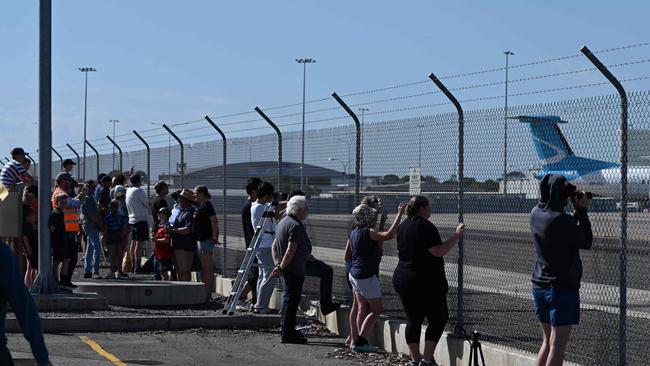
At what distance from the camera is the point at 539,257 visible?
8.12 meters

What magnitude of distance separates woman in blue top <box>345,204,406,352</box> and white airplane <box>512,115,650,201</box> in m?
1.86

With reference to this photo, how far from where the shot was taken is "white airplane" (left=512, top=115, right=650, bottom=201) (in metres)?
8.38

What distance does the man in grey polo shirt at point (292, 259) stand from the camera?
1132 cm

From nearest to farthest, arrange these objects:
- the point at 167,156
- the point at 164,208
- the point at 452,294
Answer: the point at 452,294 → the point at 164,208 → the point at 167,156

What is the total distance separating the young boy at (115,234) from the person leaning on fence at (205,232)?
8.72 ft

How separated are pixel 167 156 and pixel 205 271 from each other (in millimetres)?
4662

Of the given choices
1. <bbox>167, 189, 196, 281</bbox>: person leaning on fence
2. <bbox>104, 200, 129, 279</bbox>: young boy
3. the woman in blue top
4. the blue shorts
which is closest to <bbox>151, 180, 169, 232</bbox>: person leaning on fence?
<bbox>104, 200, 129, 279</bbox>: young boy

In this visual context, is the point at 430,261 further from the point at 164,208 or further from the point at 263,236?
the point at 164,208

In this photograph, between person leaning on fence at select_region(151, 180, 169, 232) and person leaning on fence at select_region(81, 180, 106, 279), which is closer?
person leaning on fence at select_region(81, 180, 106, 279)

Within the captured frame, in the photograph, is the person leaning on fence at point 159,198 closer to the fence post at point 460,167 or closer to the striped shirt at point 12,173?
the striped shirt at point 12,173

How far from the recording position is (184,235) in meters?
15.4

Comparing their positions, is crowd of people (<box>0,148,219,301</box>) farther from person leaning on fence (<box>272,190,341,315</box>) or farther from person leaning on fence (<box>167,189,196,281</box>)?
person leaning on fence (<box>272,190,341,315</box>)

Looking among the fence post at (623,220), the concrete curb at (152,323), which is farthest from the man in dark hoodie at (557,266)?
the concrete curb at (152,323)

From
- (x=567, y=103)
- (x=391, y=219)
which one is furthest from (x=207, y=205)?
(x=567, y=103)
